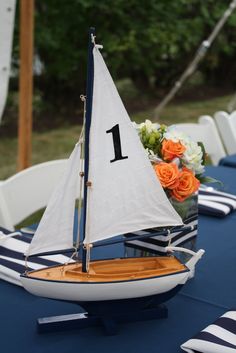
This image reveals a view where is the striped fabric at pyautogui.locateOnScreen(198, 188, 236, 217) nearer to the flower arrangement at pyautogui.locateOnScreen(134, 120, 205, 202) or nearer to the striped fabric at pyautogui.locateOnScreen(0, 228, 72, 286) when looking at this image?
the flower arrangement at pyautogui.locateOnScreen(134, 120, 205, 202)

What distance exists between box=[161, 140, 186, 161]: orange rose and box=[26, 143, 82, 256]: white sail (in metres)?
0.25

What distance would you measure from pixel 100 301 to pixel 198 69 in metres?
6.98

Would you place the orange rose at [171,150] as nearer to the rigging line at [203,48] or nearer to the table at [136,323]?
the table at [136,323]

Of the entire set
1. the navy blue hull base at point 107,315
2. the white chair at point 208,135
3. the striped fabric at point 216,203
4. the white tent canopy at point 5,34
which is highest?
the white tent canopy at point 5,34

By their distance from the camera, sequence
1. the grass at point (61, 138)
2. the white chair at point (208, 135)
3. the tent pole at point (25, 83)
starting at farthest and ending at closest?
the grass at point (61, 138), the tent pole at point (25, 83), the white chair at point (208, 135)

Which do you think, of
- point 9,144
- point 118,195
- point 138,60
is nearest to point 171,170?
point 118,195

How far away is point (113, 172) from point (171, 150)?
0.77 feet

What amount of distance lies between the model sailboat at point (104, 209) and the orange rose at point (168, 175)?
104mm

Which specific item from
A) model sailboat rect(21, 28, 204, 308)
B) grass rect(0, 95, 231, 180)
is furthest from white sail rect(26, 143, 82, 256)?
grass rect(0, 95, 231, 180)

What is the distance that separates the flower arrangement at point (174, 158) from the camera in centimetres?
118

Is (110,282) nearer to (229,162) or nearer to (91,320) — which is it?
(91,320)

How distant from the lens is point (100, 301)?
102 centimetres

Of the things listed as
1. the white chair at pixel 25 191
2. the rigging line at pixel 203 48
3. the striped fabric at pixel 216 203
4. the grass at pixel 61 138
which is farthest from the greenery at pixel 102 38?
the striped fabric at pixel 216 203

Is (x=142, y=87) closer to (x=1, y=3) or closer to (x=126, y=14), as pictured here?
(x=126, y=14)
